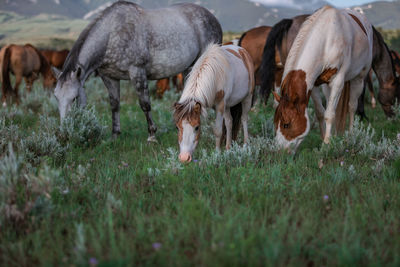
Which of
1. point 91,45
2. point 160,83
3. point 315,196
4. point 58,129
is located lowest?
point 160,83

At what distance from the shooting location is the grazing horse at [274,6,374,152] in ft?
13.5

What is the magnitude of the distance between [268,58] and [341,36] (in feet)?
6.71

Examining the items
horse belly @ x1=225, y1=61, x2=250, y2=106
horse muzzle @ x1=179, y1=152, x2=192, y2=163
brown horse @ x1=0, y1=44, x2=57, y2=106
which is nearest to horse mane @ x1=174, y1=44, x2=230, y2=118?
horse belly @ x1=225, y1=61, x2=250, y2=106

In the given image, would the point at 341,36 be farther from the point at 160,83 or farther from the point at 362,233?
the point at 160,83

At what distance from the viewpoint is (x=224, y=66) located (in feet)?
A: 14.0

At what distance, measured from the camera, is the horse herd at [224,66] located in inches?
162

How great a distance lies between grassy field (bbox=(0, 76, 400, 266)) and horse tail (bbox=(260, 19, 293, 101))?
7.92 ft

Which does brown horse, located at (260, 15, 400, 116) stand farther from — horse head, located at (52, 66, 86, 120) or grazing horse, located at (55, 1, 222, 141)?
horse head, located at (52, 66, 86, 120)

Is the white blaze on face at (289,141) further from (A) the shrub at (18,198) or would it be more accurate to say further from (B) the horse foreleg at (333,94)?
(A) the shrub at (18,198)

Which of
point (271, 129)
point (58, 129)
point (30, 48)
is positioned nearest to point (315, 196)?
point (271, 129)

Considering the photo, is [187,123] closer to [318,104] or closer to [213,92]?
[213,92]

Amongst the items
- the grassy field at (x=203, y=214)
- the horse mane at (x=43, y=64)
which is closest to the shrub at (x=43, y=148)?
the grassy field at (x=203, y=214)

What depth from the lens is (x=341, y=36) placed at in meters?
4.31

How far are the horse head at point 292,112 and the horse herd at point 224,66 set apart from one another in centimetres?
1
